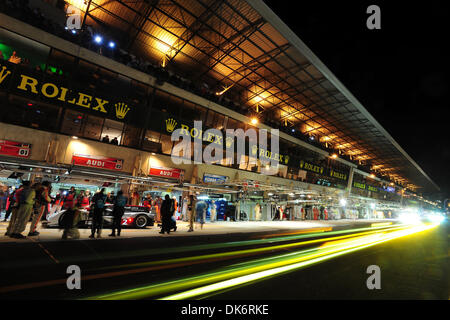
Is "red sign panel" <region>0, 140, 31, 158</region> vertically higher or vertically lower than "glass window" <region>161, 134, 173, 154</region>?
lower

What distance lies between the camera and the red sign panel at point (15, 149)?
12266mm

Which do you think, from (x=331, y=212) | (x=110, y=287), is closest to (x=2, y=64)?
(x=110, y=287)

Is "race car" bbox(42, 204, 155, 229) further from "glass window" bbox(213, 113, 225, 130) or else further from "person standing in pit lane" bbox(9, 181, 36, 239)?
"glass window" bbox(213, 113, 225, 130)

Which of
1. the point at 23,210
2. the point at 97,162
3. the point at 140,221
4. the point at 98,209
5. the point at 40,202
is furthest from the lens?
the point at 97,162

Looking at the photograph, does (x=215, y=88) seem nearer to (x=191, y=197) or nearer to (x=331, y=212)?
(x=191, y=197)

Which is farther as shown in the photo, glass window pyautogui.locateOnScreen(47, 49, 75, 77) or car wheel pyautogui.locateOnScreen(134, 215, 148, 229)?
glass window pyautogui.locateOnScreen(47, 49, 75, 77)

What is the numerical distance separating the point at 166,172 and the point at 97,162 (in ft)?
16.9

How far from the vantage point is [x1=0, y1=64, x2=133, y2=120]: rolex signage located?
484 inches

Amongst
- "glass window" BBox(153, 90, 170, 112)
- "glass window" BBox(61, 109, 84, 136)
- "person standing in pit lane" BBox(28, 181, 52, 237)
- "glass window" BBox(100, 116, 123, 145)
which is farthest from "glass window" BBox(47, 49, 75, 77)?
"person standing in pit lane" BBox(28, 181, 52, 237)

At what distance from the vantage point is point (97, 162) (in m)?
15.1

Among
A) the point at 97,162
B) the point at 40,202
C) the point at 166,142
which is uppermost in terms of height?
the point at 166,142

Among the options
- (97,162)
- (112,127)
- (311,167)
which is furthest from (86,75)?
(311,167)

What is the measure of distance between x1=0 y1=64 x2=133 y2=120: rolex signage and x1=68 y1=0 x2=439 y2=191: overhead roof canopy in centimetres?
571

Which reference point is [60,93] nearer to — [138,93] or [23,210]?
[138,93]
